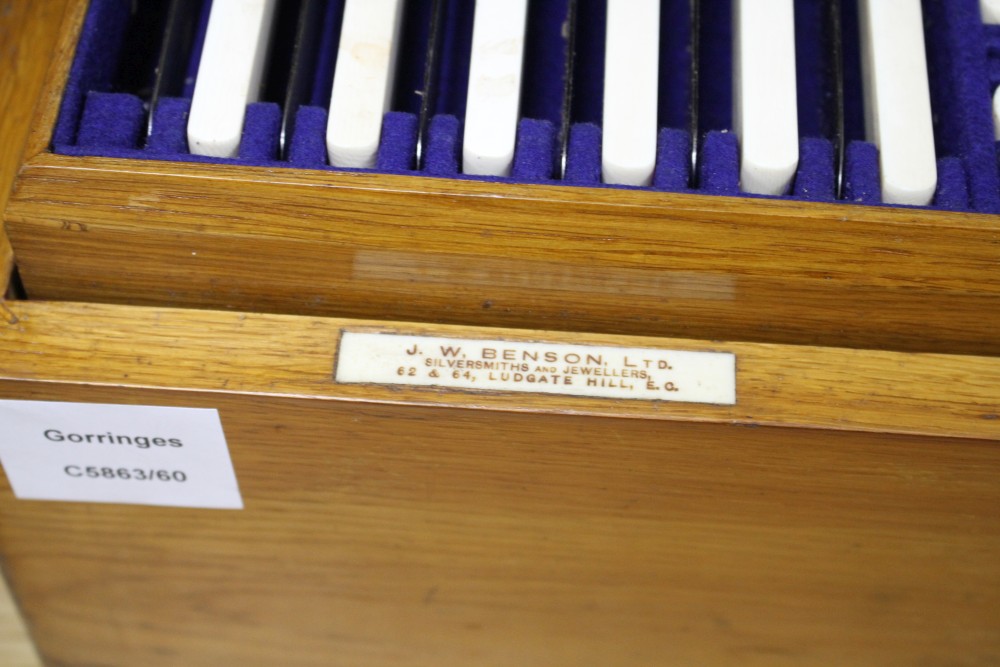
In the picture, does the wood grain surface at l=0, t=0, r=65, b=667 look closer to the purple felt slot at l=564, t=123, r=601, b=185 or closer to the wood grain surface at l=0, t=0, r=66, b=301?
the wood grain surface at l=0, t=0, r=66, b=301

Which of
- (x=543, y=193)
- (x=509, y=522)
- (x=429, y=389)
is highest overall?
(x=543, y=193)

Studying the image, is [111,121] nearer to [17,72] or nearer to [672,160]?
[17,72]

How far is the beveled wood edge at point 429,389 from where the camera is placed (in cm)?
64

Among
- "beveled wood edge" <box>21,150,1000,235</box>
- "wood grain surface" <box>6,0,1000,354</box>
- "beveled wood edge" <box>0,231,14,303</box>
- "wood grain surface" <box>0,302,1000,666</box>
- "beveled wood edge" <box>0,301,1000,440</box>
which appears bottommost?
"wood grain surface" <box>0,302,1000,666</box>

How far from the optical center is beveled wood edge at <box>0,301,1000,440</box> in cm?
64

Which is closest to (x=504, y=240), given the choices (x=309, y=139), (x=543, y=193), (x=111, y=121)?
(x=543, y=193)

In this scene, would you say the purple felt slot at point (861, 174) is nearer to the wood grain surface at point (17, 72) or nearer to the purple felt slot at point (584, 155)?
the purple felt slot at point (584, 155)

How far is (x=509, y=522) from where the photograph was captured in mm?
749

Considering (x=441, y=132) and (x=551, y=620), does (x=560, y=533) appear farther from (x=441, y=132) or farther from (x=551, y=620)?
(x=441, y=132)

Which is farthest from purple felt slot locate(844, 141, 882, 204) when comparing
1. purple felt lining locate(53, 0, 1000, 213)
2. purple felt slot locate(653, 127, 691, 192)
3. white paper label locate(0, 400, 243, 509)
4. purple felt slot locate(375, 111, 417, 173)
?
white paper label locate(0, 400, 243, 509)

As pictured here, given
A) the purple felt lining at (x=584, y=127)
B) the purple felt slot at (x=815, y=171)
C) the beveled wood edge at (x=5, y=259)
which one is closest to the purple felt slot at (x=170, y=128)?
the purple felt lining at (x=584, y=127)

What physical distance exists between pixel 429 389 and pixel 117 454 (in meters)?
0.22

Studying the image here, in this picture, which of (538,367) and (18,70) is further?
(18,70)

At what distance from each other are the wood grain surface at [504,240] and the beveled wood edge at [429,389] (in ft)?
0.15
